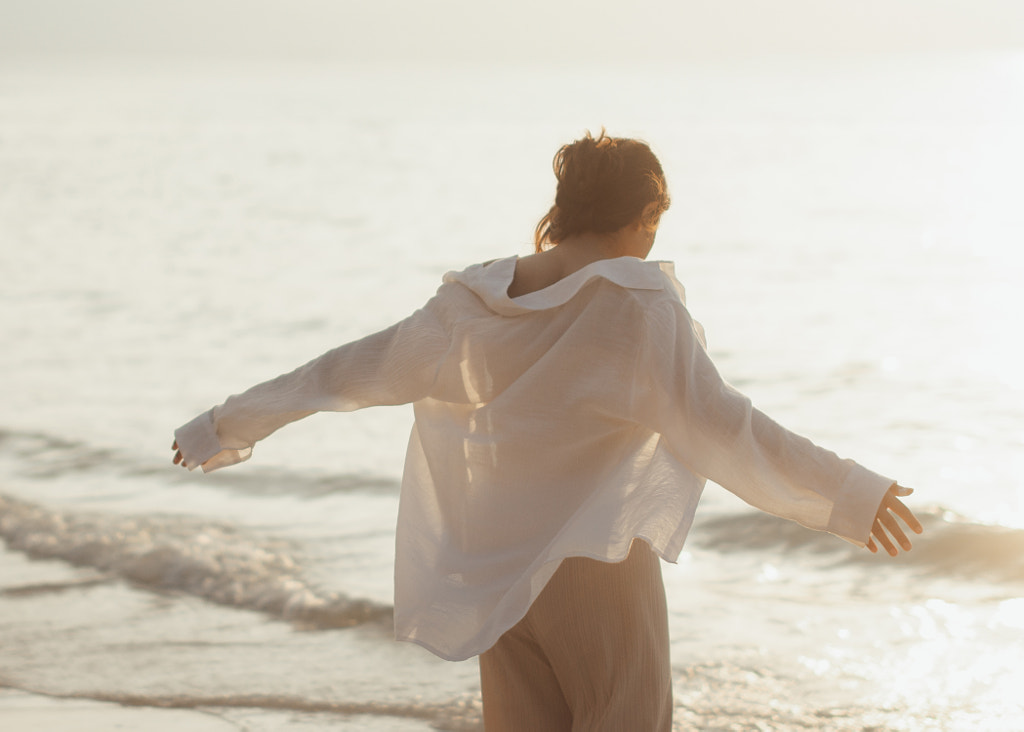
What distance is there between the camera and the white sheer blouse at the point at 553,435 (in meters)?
2.28

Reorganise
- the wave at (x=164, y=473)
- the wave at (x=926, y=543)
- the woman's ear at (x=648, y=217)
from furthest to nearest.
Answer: the wave at (x=164, y=473)
the wave at (x=926, y=543)
the woman's ear at (x=648, y=217)

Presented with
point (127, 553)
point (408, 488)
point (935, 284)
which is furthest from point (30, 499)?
point (935, 284)

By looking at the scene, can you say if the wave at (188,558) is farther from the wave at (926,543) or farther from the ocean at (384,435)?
the wave at (926,543)

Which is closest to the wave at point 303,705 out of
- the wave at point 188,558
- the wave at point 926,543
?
the wave at point 188,558

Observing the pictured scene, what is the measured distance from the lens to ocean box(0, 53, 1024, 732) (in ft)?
14.7

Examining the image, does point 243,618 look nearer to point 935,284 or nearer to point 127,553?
point 127,553

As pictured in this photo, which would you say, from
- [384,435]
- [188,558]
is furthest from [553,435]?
[384,435]

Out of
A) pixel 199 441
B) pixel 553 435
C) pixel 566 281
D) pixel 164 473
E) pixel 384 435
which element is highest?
pixel 566 281

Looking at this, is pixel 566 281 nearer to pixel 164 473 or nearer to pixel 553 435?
pixel 553 435

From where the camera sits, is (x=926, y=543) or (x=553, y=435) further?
Answer: (x=926, y=543)

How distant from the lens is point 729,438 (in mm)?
2271

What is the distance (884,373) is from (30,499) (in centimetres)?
757

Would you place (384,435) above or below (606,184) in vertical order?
below

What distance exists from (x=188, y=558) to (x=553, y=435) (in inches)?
154
